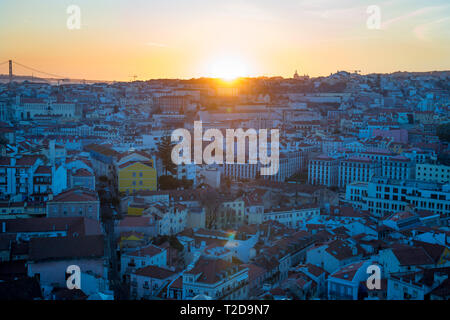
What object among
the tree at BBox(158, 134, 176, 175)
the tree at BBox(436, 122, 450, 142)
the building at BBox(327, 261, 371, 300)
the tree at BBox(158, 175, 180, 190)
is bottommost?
the building at BBox(327, 261, 371, 300)

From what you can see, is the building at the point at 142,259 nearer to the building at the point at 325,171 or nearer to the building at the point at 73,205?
the building at the point at 73,205

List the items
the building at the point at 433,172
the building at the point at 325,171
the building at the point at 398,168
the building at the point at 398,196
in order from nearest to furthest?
the building at the point at 398,196 < the building at the point at 433,172 < the building at the point at 398,168 < the building at the point at 325,171

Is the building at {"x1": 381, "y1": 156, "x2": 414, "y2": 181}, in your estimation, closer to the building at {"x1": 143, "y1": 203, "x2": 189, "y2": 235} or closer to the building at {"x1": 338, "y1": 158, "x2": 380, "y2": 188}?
the building at {"x1": 338, "y1": 158, "x2": 380, "y2": 188}

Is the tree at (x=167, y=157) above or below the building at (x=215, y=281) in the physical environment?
above

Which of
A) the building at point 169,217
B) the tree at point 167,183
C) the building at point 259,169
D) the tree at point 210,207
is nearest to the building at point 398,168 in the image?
the building at point 259,169

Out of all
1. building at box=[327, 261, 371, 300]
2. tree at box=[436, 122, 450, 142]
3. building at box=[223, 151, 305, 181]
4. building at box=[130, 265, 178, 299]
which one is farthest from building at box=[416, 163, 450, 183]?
building at box=[130, 265, 178, 299]

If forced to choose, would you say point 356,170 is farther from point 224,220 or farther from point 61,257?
point 61,257
